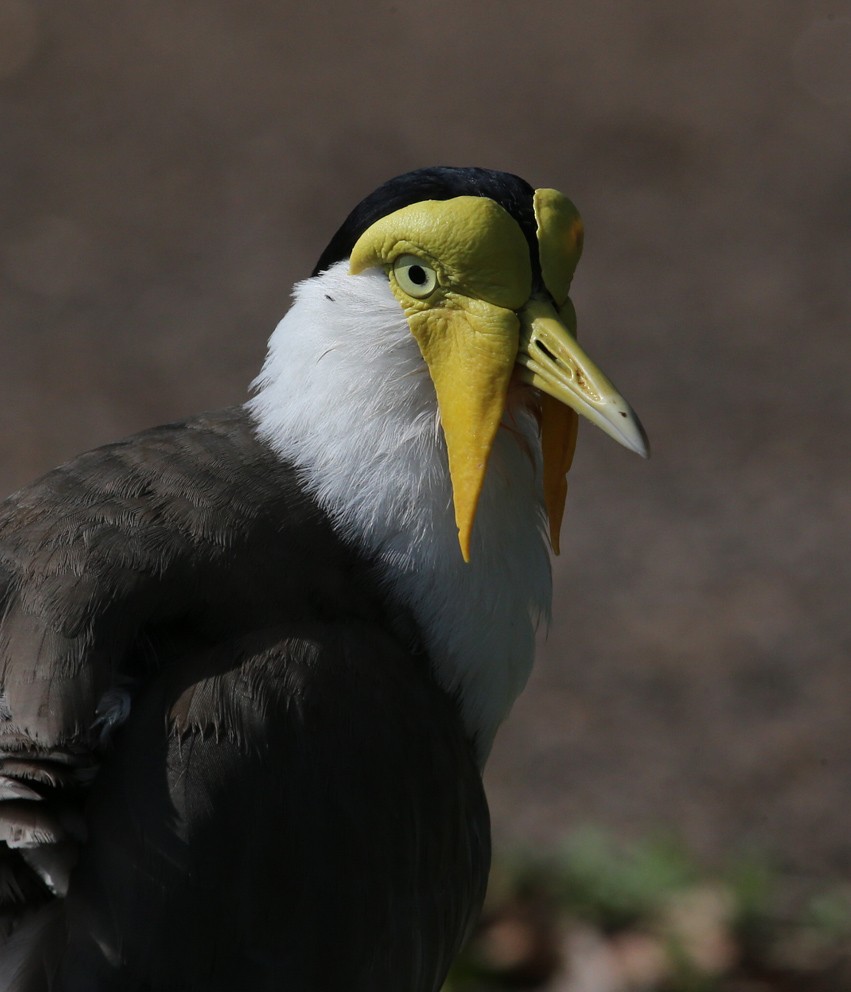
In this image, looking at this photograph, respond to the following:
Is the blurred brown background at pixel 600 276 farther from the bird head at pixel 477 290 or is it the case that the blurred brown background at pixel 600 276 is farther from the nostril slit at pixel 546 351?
the nostril slit at pixel 546 351

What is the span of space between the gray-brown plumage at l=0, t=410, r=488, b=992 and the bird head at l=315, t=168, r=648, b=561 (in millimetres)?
434

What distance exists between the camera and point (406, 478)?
12.3 feet

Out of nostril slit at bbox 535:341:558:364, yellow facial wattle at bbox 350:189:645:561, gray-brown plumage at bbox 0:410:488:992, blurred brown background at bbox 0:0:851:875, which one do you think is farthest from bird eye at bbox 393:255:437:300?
blurred brown background at bbox 0:0:851:875

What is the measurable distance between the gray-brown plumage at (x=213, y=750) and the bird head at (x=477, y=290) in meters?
0.43

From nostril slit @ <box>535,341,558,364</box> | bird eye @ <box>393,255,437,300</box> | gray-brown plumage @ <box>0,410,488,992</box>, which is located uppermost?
bird eye @ <box>393,255,437,300</box>

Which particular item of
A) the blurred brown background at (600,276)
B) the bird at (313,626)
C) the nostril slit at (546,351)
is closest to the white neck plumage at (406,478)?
the bird at (313,626)

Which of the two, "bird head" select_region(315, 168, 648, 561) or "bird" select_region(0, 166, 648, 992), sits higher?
"bird head" select_region(315, 168, 648, 561)

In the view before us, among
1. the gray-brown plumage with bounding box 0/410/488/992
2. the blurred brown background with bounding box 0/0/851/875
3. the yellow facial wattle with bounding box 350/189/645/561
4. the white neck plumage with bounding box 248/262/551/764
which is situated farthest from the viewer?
the blurred brown background with bounding box 0/0/851/875

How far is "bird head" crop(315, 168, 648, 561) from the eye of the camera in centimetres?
356

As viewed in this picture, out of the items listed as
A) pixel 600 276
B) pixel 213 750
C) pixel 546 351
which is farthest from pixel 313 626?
pixel 600 276

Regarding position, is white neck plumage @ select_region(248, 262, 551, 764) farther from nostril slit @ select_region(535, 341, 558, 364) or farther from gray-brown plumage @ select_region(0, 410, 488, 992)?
nostril slit @ select_region(535, 341, 558, 364)

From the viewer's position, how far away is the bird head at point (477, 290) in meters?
3.56

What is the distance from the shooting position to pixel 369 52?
1166cm

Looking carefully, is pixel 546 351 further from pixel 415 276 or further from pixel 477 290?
pixel 415 276
